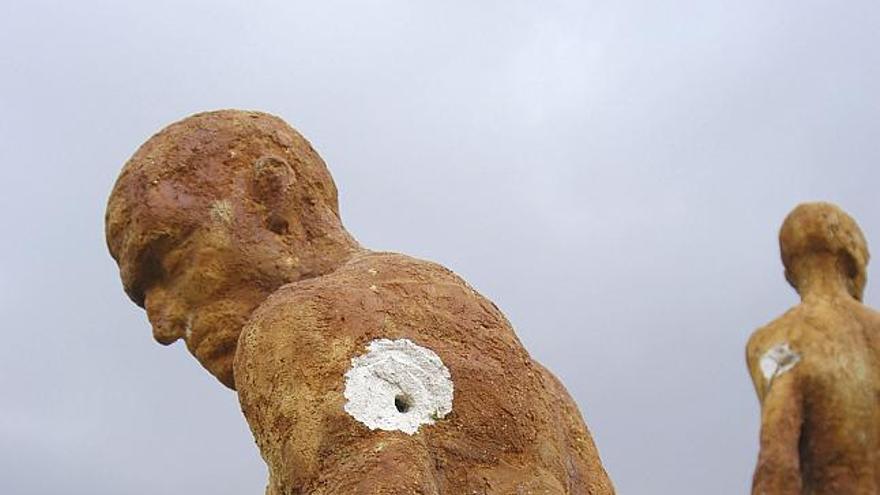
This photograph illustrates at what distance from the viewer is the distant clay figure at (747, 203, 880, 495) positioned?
7.60 m

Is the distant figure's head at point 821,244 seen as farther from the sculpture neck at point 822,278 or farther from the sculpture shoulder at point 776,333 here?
the sculpture shoulder at point 776,333

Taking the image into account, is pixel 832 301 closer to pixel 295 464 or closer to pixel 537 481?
pixel 537 481

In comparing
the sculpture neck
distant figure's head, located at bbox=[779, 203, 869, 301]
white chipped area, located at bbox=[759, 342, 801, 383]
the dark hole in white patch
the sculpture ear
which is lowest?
the dark hole in white patch

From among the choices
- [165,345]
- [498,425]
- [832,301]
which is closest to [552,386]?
[498,425]

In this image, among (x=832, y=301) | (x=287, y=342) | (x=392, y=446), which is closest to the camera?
(x=392, y=446)

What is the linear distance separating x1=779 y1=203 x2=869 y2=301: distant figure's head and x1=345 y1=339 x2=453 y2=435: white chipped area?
4.19 meters

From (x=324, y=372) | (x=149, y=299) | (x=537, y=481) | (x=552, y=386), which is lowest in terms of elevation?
(x=537, y=481)

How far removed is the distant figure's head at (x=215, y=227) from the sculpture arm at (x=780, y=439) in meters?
3.22

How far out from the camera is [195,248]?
5.87 meters

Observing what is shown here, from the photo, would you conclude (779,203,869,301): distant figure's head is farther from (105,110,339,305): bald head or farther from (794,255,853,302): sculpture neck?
(105,110,339,305): bald head

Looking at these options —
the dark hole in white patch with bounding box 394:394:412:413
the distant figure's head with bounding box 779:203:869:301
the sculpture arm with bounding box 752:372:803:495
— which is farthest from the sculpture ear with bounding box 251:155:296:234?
the distant figure's head with bounding box 779:203:869:301

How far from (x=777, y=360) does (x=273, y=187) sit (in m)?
3.81

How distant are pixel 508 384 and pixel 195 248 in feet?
6.05

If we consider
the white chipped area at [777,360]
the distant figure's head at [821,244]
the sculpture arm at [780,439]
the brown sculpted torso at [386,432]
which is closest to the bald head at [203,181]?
the brown sculpted torso at [386,432]
